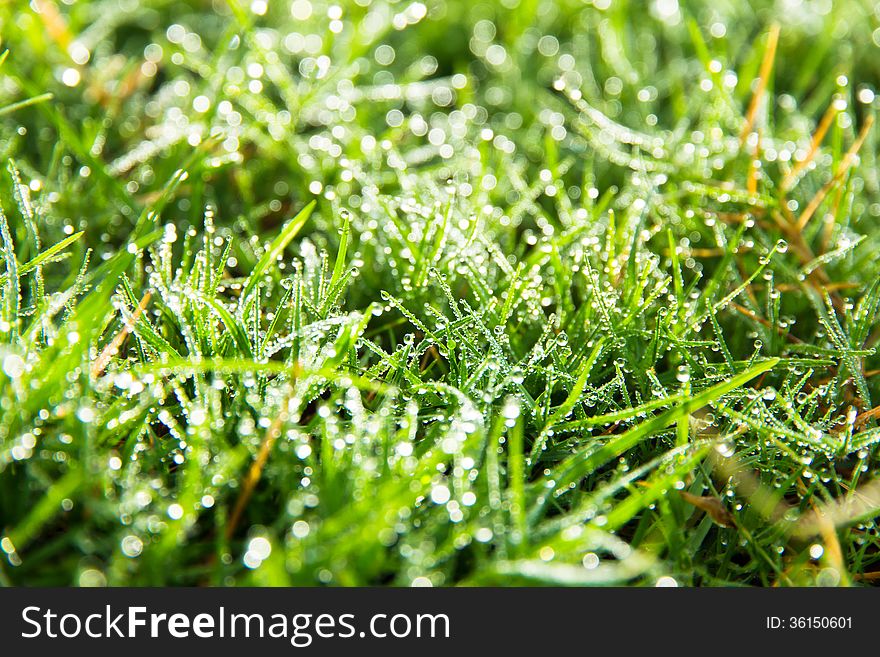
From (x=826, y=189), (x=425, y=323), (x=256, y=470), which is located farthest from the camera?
(x=826, y=189)

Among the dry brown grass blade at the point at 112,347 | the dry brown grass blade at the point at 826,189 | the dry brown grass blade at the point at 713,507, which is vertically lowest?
the dry brown grass blade at the point at 713,507

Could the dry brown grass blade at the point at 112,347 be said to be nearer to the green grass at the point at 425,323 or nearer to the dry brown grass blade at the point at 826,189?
the green grass at the point at 425,323

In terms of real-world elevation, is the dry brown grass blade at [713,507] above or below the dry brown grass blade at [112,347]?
below

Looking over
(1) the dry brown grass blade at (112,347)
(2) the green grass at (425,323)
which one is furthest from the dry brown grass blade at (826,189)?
(1) the dry brown grass blade at (112,347)

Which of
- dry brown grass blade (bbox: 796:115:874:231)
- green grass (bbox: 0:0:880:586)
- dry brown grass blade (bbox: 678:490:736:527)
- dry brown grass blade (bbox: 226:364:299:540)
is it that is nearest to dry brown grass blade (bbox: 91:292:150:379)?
green grass (bbox: 0:0:880:586)

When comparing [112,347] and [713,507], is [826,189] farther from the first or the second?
[112,347]

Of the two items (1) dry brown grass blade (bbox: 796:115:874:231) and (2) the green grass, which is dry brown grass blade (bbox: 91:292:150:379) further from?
(1) dry brown grass blade (bbox: 796:115:874:231)

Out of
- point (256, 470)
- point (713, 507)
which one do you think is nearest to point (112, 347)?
point (256, 470)
